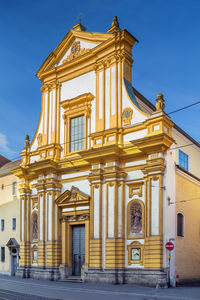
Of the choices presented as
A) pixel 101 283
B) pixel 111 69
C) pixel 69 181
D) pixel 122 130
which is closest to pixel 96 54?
pixel 111 69

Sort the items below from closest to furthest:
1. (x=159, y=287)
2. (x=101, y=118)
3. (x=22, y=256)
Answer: (x=159, y=287) < (x=101, y=118) < (x=22, y=256)

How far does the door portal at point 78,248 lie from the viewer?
82.9 ft

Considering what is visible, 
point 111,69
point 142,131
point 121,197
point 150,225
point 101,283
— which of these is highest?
point 111,69

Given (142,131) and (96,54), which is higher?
(96,54)

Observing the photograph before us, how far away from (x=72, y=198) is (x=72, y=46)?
35.6 feet

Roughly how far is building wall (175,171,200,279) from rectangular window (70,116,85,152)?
23.2 feet

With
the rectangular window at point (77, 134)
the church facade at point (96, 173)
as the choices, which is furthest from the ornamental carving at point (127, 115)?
the rectangular window at point (77, 134)

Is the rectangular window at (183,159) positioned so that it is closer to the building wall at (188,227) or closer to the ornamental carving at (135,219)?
the building wall at (188,227)

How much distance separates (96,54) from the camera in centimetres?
2645

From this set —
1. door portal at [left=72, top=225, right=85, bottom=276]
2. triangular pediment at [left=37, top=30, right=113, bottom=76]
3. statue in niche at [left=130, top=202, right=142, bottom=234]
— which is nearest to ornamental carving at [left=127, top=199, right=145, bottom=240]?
statue in niche at [left=130, top=202, right=142, bottom=234]

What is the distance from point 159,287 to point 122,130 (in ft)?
30.0

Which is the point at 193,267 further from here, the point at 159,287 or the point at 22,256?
the point at 22,256

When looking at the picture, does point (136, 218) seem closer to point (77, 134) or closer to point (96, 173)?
point (96, 173)

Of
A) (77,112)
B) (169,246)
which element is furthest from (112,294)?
(77,112)
